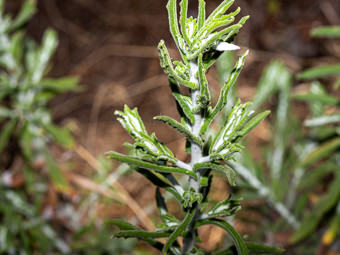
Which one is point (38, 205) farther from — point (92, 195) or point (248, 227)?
point (248, 227)

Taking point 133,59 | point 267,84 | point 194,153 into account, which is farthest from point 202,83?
point 133,59

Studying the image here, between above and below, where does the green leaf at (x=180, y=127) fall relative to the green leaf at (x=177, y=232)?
above

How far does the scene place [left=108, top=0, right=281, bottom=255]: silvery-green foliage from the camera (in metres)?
0.87

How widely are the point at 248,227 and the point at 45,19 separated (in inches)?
150

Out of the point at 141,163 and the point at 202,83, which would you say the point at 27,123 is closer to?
the point at 141,163

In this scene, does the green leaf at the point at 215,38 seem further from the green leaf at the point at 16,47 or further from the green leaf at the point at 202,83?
the green leaf at the point at 16,47

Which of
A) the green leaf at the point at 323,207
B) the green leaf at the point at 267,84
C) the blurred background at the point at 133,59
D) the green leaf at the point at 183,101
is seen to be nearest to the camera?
the green leaf at the point at 183,101

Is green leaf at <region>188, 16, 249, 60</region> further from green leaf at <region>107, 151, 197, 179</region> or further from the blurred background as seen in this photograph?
the blurred background

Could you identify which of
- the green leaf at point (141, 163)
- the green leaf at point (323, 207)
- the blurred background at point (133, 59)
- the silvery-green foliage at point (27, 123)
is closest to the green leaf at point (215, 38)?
the green leaf at point (141, 163)

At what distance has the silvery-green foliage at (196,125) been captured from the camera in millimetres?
866

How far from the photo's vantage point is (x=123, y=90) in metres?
4.31

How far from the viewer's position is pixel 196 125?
0.97m

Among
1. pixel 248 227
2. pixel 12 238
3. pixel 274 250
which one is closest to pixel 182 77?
pixel 274 250

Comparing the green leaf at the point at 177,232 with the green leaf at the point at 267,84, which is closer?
the green leaf at the point at 177,232
